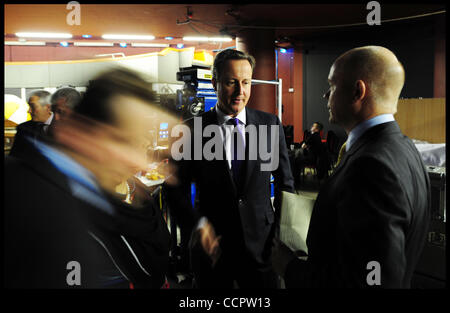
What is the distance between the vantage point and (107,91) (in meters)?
0.96

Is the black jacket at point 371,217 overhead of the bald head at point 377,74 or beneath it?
beneath

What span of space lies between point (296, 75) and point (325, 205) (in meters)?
10.6

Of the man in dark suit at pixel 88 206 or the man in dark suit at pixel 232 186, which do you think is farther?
the man in dark suit at pixel 232 186

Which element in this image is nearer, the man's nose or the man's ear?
the man's ear

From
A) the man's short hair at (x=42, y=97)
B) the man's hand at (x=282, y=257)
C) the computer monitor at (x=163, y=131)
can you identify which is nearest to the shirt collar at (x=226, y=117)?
the man's hand at (x=282, y=257)

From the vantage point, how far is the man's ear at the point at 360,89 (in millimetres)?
1029

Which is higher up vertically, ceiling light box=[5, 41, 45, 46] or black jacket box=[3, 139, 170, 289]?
ceiling light box=[5, 41, 45, 46]

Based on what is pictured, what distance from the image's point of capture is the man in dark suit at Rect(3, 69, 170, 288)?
2.39 ft

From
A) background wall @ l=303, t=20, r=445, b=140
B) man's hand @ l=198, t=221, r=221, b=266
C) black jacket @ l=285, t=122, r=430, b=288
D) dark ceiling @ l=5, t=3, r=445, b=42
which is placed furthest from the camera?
background wall @ l=303, t=20, r=445, b=140

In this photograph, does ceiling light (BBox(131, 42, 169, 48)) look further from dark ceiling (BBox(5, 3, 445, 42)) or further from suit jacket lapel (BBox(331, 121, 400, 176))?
suit jacket lapel (BBox(331, 121, 400, 176))

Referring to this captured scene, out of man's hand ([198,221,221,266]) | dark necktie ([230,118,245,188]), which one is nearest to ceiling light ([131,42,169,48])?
dark necktie ([230,118,245,188])

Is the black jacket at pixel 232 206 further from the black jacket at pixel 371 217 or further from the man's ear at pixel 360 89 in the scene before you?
the man's ear at pixel 360 89

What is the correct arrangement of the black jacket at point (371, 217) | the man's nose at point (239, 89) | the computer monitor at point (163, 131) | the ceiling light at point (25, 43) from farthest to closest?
1. the ceiling light at point (25, 43)
2. the computer monitor at point (163, 131)
3. the man's nose at point (239, 89)
4. the black jacket at point (371, 217)
